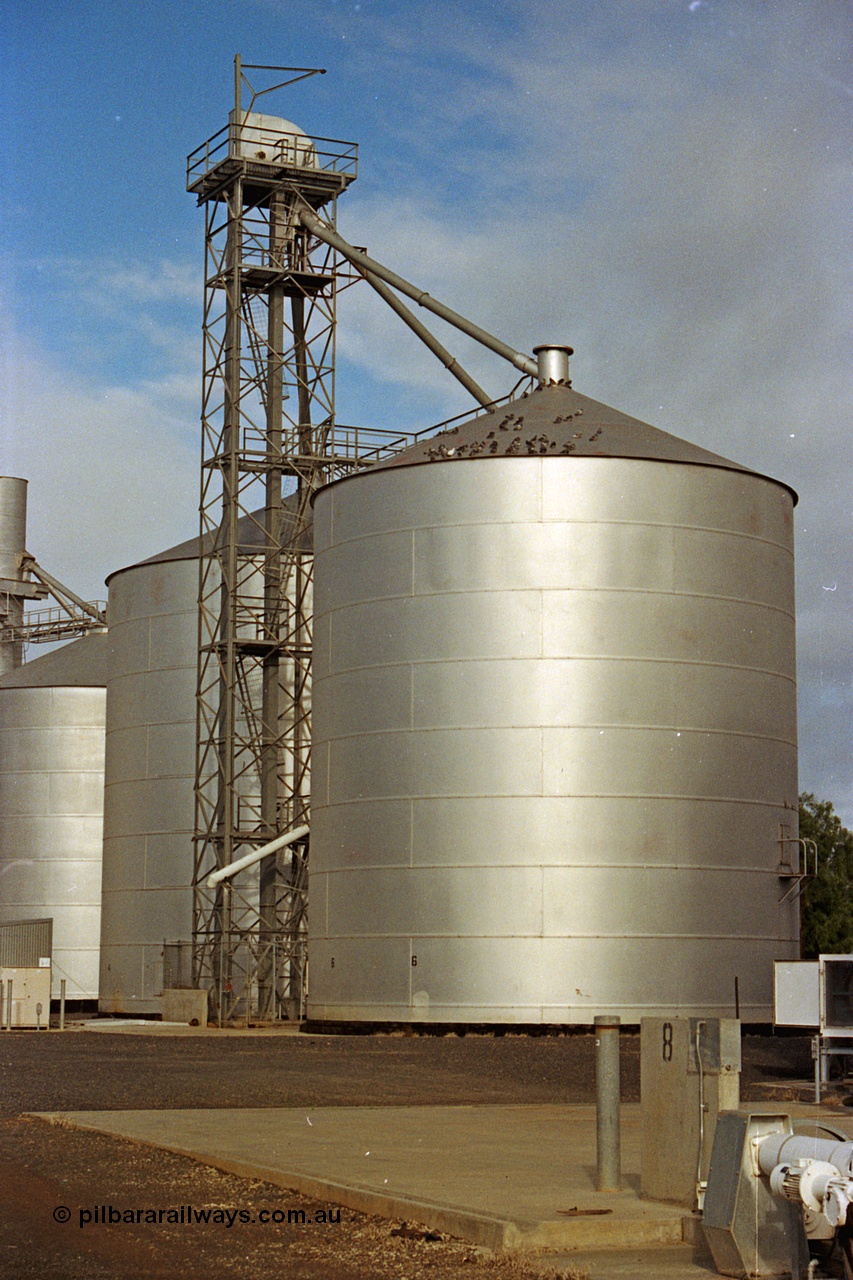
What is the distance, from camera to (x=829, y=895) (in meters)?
83.2

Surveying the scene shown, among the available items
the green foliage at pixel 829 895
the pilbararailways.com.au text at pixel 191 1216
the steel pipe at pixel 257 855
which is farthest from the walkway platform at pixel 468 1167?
the green foliage at pixel 829 895

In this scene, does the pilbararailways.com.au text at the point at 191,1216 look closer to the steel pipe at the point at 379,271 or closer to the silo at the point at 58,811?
the steel pipe at the point at 379,271

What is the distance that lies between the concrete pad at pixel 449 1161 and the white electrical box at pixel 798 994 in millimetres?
3262

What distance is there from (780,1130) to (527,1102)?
11.0m

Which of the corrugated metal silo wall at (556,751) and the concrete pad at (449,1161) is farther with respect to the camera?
the corrugated metal silo wall at (556,751)

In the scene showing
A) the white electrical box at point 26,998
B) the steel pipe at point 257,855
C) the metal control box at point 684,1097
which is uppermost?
the steel pipe at point 257,855

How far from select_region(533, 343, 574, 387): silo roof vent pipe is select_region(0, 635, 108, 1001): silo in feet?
68.6

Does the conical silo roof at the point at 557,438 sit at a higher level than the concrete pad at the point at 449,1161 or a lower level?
higher

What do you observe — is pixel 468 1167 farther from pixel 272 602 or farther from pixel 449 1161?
pixel 272 602

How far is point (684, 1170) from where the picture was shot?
11.3m

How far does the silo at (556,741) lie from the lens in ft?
113

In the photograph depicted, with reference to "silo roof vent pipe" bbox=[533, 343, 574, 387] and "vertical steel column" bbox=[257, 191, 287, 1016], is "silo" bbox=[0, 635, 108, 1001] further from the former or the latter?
"silo roof vent pipe" bbox=[533, 343, 574, 387]

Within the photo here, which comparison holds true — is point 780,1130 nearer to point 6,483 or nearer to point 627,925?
point 627,925

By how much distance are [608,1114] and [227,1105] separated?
25.8ft
